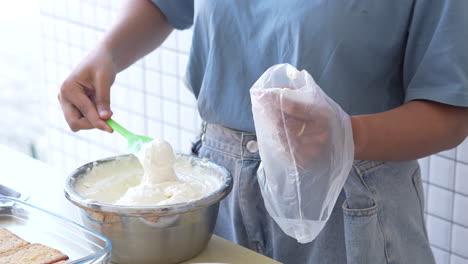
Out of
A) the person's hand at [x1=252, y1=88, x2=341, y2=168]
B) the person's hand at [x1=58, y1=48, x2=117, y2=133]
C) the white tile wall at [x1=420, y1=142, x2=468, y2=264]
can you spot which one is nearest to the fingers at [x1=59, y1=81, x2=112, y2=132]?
the person's hand at [x1=58, y1=48, x2=117, y2=133]

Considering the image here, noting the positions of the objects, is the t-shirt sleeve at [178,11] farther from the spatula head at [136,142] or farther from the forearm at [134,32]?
the spatula head at [136,142]

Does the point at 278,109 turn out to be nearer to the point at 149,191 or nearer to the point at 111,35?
the point at 149,191

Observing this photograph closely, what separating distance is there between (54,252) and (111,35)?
0.54m

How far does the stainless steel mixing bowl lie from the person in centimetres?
20

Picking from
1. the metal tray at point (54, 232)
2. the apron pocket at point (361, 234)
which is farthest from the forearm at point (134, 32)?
the apron pocket at point (361, 234)

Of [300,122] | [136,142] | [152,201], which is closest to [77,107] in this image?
[136,142]

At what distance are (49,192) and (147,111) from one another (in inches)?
45.7

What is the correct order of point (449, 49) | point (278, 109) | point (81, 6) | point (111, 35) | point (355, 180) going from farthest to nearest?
point (81, 6) → point (111, 35) → point (355, 180) → point (449, 49) → point (278, 109)

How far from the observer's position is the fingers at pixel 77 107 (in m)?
1.12

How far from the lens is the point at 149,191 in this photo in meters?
0.96

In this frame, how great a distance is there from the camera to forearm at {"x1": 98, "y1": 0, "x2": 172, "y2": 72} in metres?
1.27

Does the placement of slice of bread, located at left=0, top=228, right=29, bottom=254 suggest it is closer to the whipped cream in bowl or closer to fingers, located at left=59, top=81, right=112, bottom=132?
the whipped cream in bowl

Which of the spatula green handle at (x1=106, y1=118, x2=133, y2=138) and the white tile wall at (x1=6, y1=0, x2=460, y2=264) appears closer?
the spatula green handle at (x1=106, y1=118, x2=133, y2=138)

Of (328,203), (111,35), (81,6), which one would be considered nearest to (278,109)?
(328,203)
